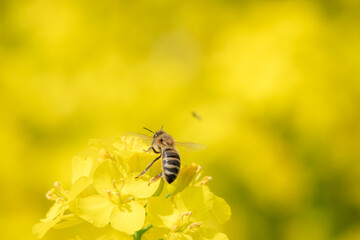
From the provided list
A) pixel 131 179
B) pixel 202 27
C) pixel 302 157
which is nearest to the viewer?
pixel 131 179

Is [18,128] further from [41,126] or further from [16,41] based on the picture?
[16,41]

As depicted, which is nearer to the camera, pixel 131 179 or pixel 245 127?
pixel 131 179

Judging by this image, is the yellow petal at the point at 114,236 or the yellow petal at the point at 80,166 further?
the yellow petal at the point at 80,166

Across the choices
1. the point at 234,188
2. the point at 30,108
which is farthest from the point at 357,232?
the point at 30,108

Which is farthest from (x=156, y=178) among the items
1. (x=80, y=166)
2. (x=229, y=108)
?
(x=229, y=108)

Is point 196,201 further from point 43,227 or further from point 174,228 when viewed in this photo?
point 43,227

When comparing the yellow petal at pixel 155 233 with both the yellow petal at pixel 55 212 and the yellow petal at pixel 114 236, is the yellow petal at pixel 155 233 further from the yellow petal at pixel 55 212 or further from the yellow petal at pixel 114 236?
the yellow petal at pixel 55 212

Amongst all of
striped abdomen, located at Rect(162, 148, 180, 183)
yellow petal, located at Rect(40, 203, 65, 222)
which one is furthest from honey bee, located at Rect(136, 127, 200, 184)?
yellow petal, located at Rect(40, 203, 65, 222)

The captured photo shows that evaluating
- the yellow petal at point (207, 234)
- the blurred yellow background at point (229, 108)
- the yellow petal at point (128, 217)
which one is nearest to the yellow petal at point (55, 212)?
the yellow petal at point (128, 217)
